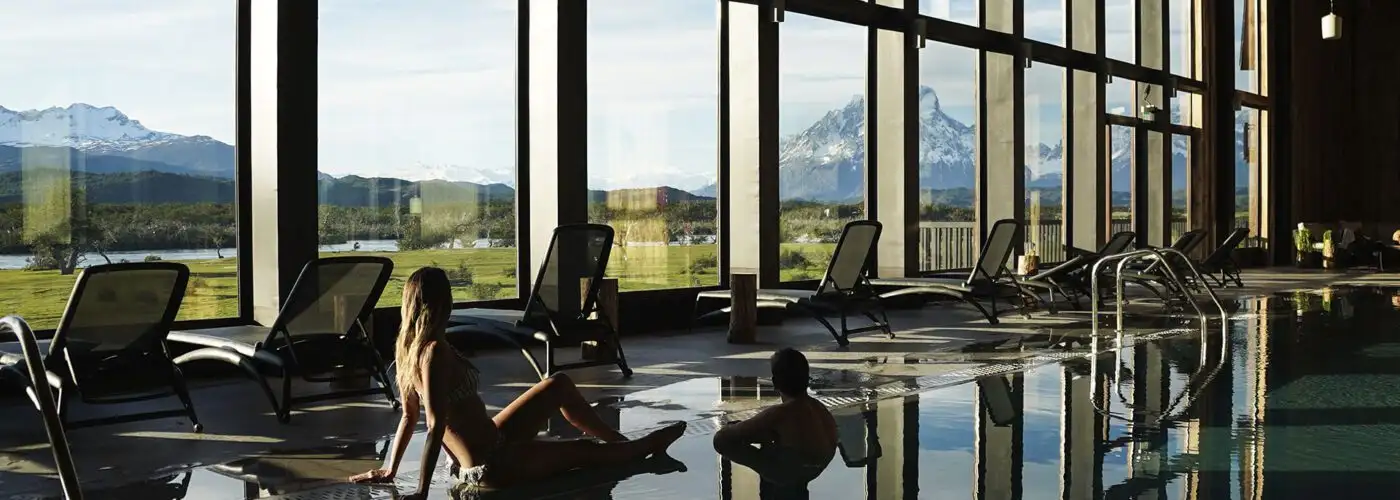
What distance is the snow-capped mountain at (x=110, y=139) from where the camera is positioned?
6949 mm

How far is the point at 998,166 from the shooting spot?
14.6m

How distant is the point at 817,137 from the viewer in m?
12.3

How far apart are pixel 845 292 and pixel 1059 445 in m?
4.55

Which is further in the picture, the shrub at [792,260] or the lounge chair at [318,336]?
the shrub at [792,260]

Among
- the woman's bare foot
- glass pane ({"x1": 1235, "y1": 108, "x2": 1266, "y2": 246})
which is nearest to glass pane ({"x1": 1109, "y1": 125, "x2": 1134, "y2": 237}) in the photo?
glass pane ({"x1": 1235, "y1": 108, "x2": 1266, "y2": 246})

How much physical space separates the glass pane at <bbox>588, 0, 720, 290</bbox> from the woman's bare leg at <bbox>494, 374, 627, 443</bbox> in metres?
5.72

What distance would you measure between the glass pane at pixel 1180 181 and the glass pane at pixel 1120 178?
59.9 inches

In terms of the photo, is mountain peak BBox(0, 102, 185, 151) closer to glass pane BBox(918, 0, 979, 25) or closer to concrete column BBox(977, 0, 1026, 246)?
glass pane BBox(918, 0, 979, 25)

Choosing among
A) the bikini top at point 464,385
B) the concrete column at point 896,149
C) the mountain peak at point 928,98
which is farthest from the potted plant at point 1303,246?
the bikini top at point 464,385

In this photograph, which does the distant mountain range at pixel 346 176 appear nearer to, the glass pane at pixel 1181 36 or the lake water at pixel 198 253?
the lake water at pixel 198 253

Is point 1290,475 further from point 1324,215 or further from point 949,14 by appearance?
point 1324,215

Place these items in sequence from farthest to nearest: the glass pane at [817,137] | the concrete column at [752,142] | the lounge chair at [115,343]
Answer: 1. the glass pane at [817,137]
2. the concrete column at [752,142]
3. the lounge chair at [115,343]

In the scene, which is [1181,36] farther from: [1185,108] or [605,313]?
[605,313]

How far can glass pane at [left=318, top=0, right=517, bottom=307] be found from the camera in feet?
27.9
